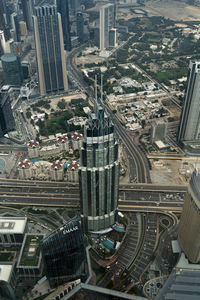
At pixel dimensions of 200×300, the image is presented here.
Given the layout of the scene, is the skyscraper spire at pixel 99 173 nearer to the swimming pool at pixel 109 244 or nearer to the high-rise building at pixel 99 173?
the high-rise building at pixel 99 173

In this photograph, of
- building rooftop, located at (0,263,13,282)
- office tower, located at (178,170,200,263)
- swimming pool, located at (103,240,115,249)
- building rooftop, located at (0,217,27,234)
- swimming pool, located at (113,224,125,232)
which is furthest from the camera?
swimming pool, located at (113,224,125,232)

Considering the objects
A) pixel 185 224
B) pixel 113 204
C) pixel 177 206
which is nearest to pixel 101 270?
pixel 113 204

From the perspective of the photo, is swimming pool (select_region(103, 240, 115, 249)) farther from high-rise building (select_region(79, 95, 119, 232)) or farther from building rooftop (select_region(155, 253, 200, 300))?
building rooftop (select_region(155, 253, 200, 300))

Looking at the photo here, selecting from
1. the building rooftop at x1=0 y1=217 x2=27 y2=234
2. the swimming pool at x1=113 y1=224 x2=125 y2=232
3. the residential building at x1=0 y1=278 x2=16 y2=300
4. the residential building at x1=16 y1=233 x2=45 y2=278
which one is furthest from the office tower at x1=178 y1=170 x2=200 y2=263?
the building rooftop at x1=0 y1=217 x2=27 y2=234

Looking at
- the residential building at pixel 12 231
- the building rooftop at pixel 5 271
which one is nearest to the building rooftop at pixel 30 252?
the building rooftop at pixel 5 271

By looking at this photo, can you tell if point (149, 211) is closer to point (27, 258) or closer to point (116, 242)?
point (116, 242)

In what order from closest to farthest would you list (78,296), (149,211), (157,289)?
(78,296), (157,289), (149,211)

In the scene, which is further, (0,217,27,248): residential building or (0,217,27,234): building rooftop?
(0,217,27,234): building rooftop
